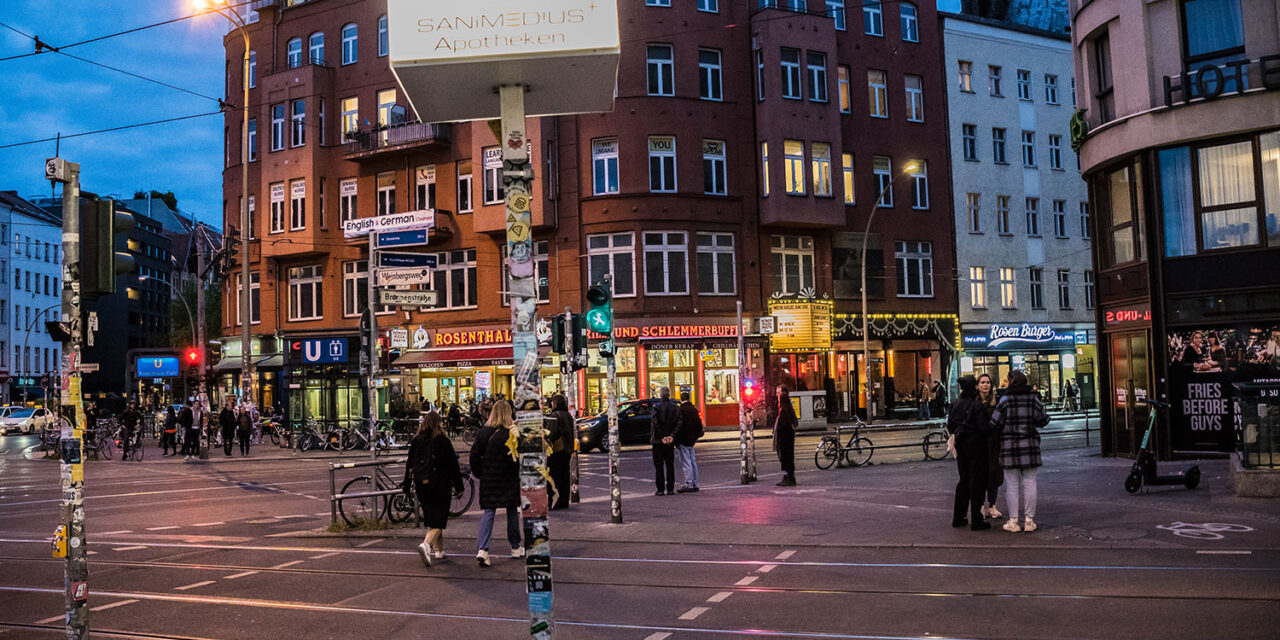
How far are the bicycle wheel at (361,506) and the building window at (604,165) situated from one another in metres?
23.7

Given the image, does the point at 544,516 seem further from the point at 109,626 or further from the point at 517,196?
the point at 109,626

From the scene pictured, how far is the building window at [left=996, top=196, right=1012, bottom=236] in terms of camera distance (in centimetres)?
4588

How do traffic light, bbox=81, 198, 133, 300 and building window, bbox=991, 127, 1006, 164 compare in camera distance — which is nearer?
traffic light, bbox=81, 198, 133, 300

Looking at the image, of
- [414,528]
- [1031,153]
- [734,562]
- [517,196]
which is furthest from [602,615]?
[1031,153]

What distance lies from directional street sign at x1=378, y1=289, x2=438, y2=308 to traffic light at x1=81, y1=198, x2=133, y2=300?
23.8 ft

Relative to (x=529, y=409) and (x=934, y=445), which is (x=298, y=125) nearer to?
(x=934, y=445)

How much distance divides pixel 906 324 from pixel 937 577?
1319 inches

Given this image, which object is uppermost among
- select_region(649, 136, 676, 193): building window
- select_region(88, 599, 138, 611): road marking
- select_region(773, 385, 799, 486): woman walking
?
select_region(649, 136, 676, 193): building window

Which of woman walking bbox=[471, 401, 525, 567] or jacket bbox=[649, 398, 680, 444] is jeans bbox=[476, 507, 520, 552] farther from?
jacket bbox=[649, 398, 680, 444]

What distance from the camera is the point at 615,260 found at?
1496 inches

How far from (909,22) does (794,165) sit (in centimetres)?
949

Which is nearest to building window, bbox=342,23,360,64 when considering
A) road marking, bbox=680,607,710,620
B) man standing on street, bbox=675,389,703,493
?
man standing on street, bbox=675,389,703,493

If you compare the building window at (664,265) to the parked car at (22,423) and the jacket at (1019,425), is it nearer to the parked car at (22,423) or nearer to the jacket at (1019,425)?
the jacket at (1019,425)

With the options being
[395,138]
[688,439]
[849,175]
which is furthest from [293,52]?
[688,439]
